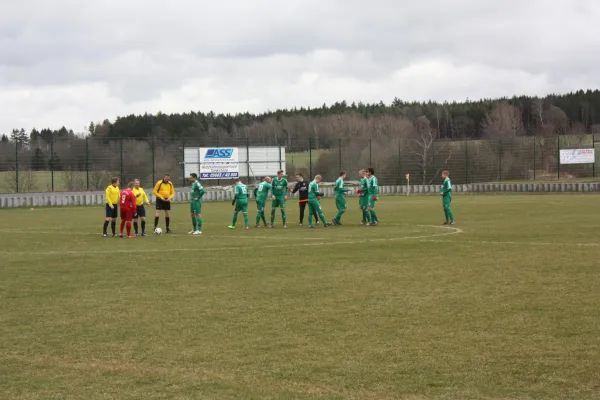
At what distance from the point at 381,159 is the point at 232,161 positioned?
50.8 ft

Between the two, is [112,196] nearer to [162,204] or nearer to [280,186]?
[162,204]

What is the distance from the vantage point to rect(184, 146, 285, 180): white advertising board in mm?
60469

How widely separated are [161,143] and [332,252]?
4655 cm

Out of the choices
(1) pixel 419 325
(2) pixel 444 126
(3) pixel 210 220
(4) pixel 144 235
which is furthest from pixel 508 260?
(2) pixel 444 126

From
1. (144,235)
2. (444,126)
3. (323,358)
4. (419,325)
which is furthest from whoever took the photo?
(444,126)

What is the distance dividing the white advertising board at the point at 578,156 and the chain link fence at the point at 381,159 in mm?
795

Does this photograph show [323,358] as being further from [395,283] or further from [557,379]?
[395,283]

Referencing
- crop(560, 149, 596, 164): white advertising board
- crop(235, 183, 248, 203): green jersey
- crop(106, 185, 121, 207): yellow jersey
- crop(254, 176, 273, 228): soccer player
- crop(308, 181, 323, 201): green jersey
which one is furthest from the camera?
crop(560, 149, 596, 164): white advertising board

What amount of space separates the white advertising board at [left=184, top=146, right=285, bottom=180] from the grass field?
40935 millimetres

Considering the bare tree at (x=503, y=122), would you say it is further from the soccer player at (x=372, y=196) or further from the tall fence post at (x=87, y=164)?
the soccer player at (x=372, y=196)

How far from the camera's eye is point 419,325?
9742 mm

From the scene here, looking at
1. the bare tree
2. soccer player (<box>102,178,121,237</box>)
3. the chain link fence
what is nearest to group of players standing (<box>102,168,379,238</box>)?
soccer player (<box>102,178,121,237</box>)

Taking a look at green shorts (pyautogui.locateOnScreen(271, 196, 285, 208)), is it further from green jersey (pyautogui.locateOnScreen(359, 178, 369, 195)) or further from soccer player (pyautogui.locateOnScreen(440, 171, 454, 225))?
soccer player (pyautogui.locateOnScreen(440, 171, 454, 225))

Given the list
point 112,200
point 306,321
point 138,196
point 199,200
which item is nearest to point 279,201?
point 199,200
